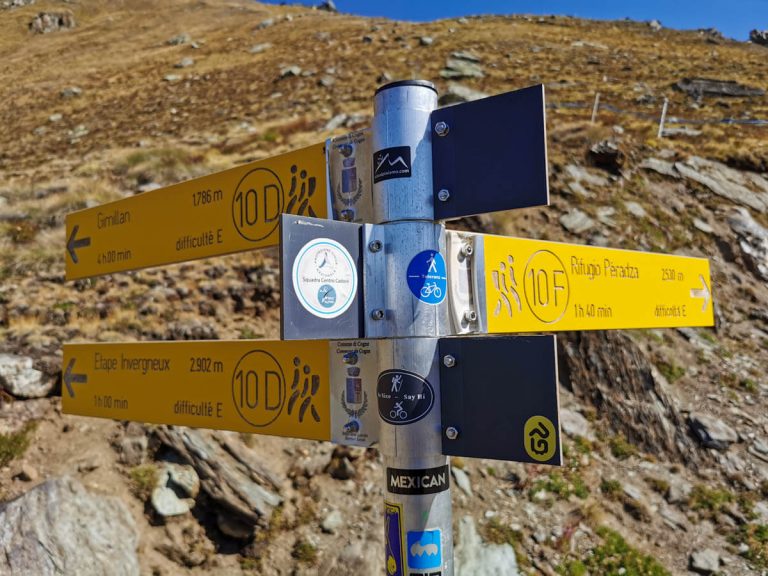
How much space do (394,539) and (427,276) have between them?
0.99 meters

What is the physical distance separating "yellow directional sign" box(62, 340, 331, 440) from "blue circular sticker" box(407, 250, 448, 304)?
2.18 ft

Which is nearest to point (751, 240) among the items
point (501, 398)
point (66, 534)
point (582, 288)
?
point (582, 288)

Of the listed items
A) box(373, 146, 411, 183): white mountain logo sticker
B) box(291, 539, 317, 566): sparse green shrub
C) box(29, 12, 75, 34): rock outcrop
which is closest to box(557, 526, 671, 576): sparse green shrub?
box(291, 539, 317, 566): sparse green shrub

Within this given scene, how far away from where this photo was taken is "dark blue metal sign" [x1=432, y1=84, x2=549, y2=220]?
2.17m

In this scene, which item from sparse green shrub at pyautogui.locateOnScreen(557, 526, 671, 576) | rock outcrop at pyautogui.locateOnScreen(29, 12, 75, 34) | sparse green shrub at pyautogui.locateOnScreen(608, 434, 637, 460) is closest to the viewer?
sparse green shrub at pyautogui.locateOnScreen(557, 526, 671, 576)

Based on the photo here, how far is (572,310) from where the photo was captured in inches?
122

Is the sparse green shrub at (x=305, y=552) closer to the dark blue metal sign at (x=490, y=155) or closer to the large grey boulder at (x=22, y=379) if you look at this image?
the large grey boulder at (x=22, y=379)

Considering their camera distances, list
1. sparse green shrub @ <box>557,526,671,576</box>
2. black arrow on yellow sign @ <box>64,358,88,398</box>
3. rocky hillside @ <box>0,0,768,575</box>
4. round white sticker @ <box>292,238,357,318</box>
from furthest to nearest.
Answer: sparse green shrub @ <box>557,526,671,576</box> < rocky hillside @ <box>0,0,768,575</box> < black arrow on yellow sign @ <box>64,358,88,398</box> < round white sticker @ <box>292,238,357,318</box>

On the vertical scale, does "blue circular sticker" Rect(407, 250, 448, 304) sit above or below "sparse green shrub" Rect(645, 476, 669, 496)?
above

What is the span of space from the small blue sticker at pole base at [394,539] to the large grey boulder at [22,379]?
568 cm

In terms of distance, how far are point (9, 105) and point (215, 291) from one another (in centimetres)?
2984

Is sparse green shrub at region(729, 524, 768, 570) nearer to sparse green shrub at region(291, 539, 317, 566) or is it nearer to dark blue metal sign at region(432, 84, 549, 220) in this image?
sparse green shrub at region(291, 539, 317, 566)

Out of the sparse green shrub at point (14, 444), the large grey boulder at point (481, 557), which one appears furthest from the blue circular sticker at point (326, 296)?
the sparse green shrub at point (14, 444)

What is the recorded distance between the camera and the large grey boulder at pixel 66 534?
16.3 ft
